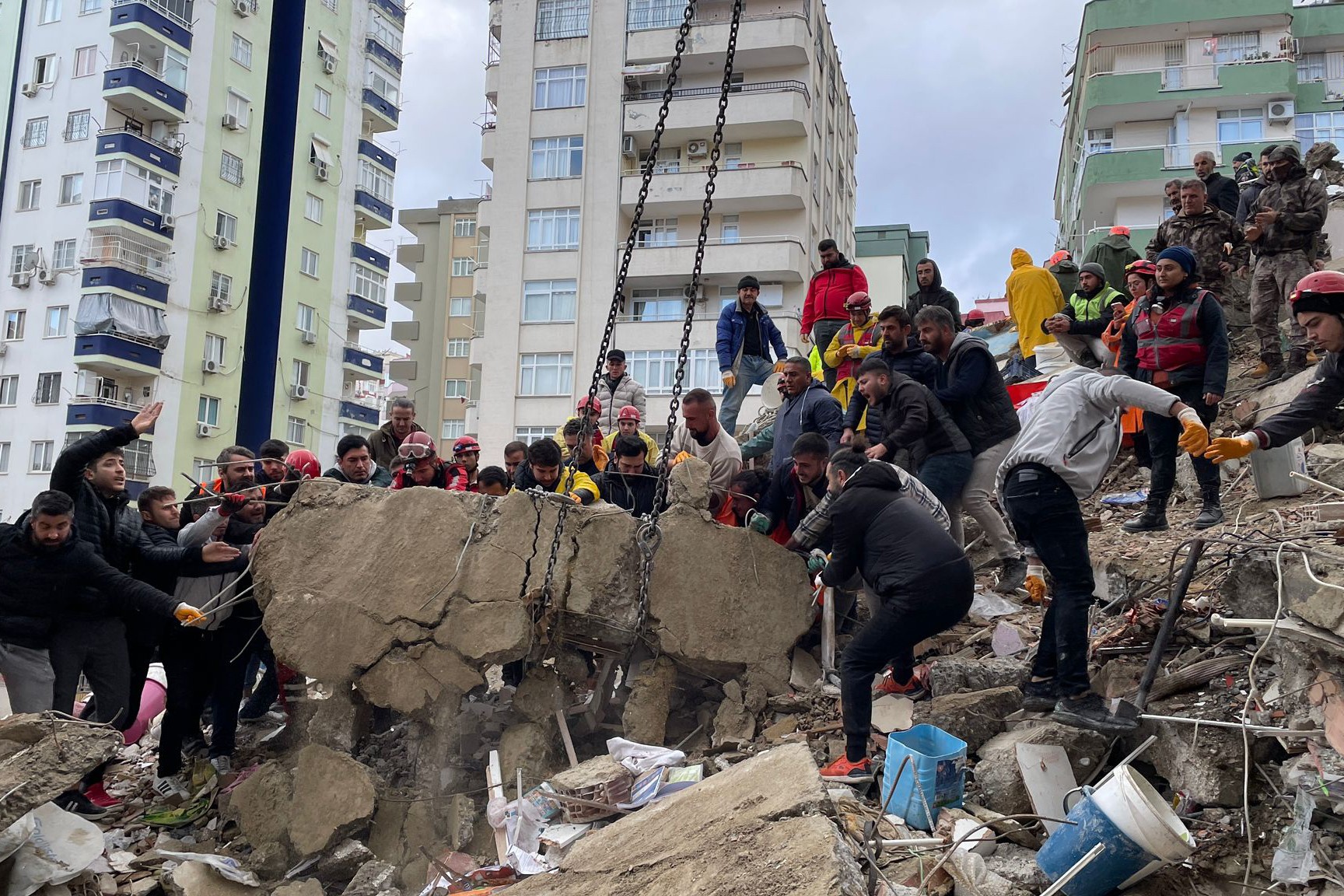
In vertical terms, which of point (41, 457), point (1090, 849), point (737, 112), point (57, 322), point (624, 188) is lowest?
point (1090, 849)

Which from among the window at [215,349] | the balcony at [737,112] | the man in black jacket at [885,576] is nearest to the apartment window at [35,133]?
the window at [215,349]

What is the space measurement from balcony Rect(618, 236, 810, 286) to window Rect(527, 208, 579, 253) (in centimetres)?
162

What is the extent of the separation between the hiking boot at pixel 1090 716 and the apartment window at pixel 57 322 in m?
28.7

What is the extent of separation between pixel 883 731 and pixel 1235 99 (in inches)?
1023

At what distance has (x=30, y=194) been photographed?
92.4 feet

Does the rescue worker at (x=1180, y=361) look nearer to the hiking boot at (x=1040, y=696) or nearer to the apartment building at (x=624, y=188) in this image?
the hiking boot at (x=1040, y=696)

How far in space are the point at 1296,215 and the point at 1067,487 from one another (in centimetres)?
493

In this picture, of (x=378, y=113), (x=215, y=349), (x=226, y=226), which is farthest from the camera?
(x=378, y=113)

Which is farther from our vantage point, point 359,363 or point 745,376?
point 359,363

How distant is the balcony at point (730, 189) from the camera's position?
26.9 m

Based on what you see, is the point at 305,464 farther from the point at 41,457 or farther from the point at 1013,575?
the point at 41,457

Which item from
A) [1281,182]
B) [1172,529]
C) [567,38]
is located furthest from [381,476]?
[567,38]

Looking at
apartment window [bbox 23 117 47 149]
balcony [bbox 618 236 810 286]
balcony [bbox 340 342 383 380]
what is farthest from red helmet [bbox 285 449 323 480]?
balcony [bbox 340 342 383 380]

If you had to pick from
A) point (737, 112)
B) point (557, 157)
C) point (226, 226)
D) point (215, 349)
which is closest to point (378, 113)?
point (226, 226)
